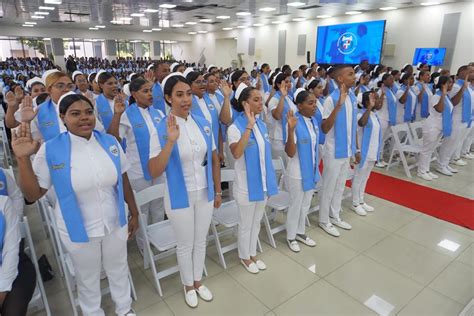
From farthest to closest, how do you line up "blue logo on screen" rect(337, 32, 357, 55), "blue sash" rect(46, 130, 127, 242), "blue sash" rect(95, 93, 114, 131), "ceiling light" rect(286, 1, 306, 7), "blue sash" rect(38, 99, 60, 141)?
"blue logo on screen" rect(337, 32, 357, 55) → "ceiling light" rect(286, 1, 306, 7) → "blue sash" rect(95, 93, 114, 131) → "blue sash" rect(38, 99, 60, 141) → "blue sash" rect(46, 130, 127, 242)

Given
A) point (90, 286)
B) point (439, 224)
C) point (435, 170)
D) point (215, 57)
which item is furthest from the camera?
point (215, 57)

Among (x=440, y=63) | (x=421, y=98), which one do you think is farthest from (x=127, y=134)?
(x=440, y=63)

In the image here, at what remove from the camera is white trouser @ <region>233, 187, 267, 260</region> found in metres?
2.69

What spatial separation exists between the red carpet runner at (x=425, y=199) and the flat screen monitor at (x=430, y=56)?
250 inches

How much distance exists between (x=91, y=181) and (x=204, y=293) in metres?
1.39

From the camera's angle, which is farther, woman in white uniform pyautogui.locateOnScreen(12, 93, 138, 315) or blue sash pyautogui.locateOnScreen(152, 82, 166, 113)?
blue sash pyautogui.locateOnScreen(152, 82, 166, 113)

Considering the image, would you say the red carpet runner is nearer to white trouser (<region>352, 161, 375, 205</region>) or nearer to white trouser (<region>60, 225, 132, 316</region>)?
white trouser (<region>352, 161, 375, 205</region>)

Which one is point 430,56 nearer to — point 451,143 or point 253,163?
point 451,143

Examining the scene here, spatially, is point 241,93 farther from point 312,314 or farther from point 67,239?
point 312,314

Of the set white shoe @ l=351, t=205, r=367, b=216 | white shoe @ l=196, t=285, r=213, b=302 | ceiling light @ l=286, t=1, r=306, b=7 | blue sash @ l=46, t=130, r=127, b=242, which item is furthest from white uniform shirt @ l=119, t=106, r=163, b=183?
ceiling light @ l=286, t=1, r=306, b=7

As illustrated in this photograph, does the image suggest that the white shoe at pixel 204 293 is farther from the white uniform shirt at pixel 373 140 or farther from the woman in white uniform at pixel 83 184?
the white uniform shirt at pixel 373 140

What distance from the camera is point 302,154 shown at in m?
2.97

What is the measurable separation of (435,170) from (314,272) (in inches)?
161

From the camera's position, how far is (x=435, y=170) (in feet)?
18.7
